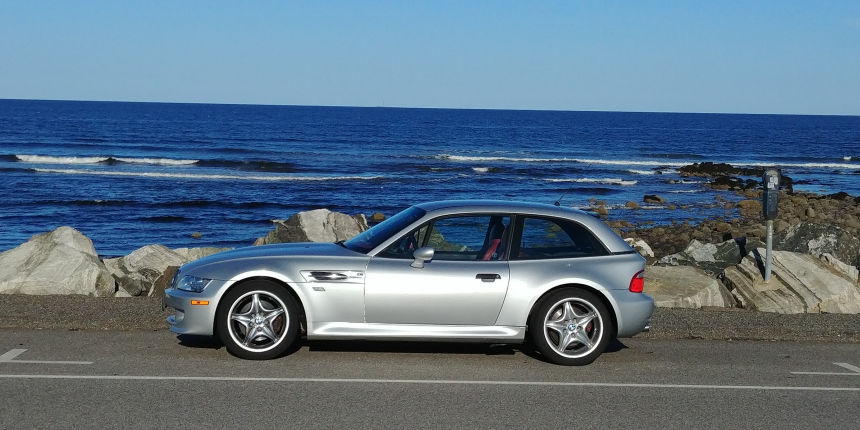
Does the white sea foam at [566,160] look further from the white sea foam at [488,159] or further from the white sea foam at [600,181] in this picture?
the white sea foam at [600,181]

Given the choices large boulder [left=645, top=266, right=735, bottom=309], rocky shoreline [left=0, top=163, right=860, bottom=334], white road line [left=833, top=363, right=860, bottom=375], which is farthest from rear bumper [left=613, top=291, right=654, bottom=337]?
large boulder [left=645, top=266, right=735, bottom=309]

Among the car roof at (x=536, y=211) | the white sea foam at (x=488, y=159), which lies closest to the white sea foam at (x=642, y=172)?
the white sea foam at (x=488, y=159)

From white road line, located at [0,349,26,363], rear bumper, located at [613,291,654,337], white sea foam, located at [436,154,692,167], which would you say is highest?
rear bumper, located at [613,291,654,337]

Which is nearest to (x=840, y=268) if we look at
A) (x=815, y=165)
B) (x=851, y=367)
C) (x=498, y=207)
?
(x=851, y=367)

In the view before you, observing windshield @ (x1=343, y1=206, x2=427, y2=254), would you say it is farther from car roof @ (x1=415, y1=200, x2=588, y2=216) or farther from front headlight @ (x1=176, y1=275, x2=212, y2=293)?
front headlight @ (x1=176, y1=275, x2=212, y2=293)

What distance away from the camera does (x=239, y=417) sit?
618cm

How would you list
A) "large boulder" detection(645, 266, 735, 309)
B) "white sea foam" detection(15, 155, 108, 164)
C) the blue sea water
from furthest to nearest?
1. "white sea foam" detection(15, 155, 108, 164)
2. the blue sea water
3. "large boulder" detection(645, 266, 735, 309)

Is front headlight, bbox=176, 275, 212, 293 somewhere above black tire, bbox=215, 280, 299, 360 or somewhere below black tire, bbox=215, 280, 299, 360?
above

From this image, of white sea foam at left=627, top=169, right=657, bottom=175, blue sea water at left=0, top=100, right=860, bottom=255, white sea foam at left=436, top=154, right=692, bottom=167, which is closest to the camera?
blue sea water at left=0, top=100, right=860, bottom=255

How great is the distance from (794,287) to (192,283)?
760 cm

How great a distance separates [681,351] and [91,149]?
185ft

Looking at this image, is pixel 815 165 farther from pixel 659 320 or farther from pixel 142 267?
pixel 659 320

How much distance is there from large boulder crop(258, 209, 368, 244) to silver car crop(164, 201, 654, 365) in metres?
10.5

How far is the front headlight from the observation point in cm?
800
